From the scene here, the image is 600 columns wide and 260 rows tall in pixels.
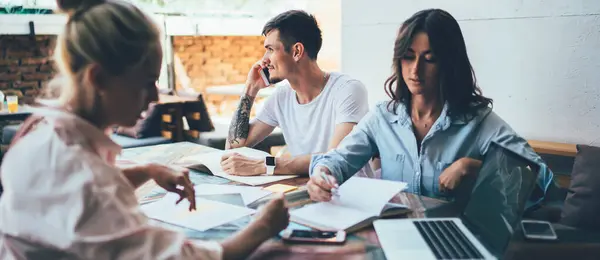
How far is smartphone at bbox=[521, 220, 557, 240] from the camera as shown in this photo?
1.23m

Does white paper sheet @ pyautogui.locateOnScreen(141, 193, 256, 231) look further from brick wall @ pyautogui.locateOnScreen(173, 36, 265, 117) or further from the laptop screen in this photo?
brick wall @ pyautogui.locateOnScreen(173, 36, 265, 117)

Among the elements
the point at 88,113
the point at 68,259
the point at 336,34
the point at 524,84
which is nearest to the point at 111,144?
the point at 88,113

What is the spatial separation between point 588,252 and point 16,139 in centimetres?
126

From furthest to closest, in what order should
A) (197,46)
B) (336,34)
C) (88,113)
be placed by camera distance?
(197,46), (336,34), (88,113)

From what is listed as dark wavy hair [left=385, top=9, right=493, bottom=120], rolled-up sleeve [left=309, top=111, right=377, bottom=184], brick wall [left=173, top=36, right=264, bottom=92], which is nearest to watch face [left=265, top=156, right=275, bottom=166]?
rolled-up sleeve [left=309, top=111, right=377, bottom=184]

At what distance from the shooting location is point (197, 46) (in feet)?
19.1

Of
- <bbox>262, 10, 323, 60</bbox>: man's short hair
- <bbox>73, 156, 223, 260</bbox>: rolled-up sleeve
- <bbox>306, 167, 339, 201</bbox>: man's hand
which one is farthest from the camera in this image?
<bbox>262, 10, 323, 60</bbox>: man's short hair

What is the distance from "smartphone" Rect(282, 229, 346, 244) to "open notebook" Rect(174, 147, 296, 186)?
0.55 meters

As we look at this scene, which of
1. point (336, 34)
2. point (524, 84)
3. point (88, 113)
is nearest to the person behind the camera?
point (88, 113)

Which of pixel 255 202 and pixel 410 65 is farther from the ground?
pixel 410 65

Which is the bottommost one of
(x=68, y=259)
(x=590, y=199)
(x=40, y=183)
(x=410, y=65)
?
(x=590, y=199)

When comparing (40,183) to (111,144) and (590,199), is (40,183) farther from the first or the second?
(590,199)

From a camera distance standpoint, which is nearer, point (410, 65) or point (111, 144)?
point (111, 144)

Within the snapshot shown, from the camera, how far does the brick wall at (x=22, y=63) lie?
16.7 feet
